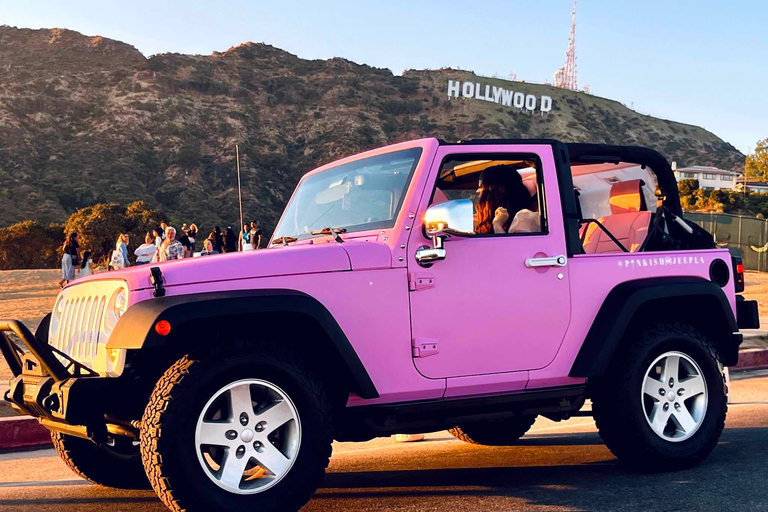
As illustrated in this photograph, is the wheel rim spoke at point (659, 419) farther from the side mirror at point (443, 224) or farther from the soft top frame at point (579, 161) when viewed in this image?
the side mirror at point (443, 224)

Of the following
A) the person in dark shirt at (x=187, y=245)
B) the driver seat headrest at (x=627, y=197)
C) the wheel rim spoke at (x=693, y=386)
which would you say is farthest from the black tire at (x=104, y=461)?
the person in dark shirt at (x=187, y=245)

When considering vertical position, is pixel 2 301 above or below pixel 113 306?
below

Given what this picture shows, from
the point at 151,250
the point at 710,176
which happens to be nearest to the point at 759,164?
the point at 710,176

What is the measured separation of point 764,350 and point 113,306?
11.2 m

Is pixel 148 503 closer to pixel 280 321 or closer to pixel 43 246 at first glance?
pixel 280 321

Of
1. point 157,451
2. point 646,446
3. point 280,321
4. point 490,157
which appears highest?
Answer: point 490,157

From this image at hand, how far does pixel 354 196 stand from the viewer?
5328 mm

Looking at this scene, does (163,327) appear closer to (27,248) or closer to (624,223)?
(624,223)

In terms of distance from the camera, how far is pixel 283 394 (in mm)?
4223

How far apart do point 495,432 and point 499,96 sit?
12716 cm

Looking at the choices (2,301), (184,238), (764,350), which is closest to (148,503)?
(764,350)

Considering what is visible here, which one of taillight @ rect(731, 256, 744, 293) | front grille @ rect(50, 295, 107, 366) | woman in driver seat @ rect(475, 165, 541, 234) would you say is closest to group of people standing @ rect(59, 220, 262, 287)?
woman in driver seat @ rect(475, 165, 541, 234)

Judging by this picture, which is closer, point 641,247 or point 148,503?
point 148,503

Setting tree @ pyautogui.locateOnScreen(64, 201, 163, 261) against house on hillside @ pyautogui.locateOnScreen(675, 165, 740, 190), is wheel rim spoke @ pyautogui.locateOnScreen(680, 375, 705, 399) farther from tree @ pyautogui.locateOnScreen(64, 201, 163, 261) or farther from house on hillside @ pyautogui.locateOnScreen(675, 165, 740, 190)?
house on hillside @ pyautogui.locateOnScreen(675, 165, 740, 190)
